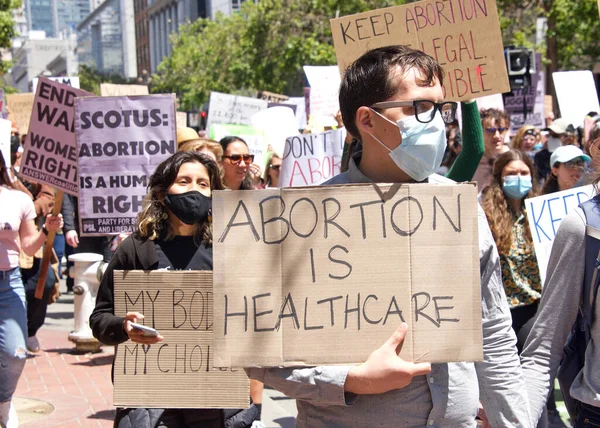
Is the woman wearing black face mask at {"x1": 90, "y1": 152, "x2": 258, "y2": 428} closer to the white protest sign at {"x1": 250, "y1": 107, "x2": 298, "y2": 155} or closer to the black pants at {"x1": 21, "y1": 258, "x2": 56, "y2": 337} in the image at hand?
the black pants at {"x1": 21, "y1": 258, "x2": 56, "y2": 337}

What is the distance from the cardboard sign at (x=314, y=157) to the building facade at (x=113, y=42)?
95719 mm

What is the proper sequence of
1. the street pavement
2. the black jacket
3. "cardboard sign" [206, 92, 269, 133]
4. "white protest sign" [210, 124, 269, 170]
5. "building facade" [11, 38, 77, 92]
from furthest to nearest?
"building facade" [11, 38, 77, 92]
"cardboard sign" [206, 92, 269, 133]
"white protest sign" [210, 124, 269, 170]
the street pavement
the black jacket

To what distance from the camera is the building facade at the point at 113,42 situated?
342 ft

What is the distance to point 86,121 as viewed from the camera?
6105 millimetres

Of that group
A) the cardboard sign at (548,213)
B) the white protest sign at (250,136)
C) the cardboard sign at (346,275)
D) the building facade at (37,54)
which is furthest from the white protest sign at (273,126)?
the building facade at (37,54)

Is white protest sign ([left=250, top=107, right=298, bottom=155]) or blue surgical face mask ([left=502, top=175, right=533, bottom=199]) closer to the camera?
blue surgical face mask ([left=502, top=175, right=533, bottom=199])

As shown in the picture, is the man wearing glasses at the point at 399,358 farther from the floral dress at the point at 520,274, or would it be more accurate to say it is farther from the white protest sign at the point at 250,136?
the white protest sign at the point at 250,136

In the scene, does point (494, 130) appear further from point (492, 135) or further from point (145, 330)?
point (145, 330)

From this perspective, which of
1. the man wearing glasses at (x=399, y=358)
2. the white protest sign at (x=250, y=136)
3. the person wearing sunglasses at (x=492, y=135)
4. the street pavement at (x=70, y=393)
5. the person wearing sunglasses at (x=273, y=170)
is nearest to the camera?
the man wearing glasses at (x=399, y=358)

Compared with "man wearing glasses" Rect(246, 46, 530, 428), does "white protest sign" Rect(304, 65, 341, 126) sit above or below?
above

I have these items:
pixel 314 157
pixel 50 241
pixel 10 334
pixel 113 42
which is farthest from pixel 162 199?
pixel 113 42

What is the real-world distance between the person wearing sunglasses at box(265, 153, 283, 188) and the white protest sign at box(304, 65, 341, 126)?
3.88 feet

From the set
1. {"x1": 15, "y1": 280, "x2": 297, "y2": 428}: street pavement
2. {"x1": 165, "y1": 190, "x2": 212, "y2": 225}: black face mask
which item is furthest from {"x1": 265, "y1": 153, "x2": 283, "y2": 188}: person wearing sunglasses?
{"x1": 165, "y1": 190, "x2": 212, "y2": 225}: black face mask

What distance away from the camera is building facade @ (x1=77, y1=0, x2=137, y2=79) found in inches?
4099
